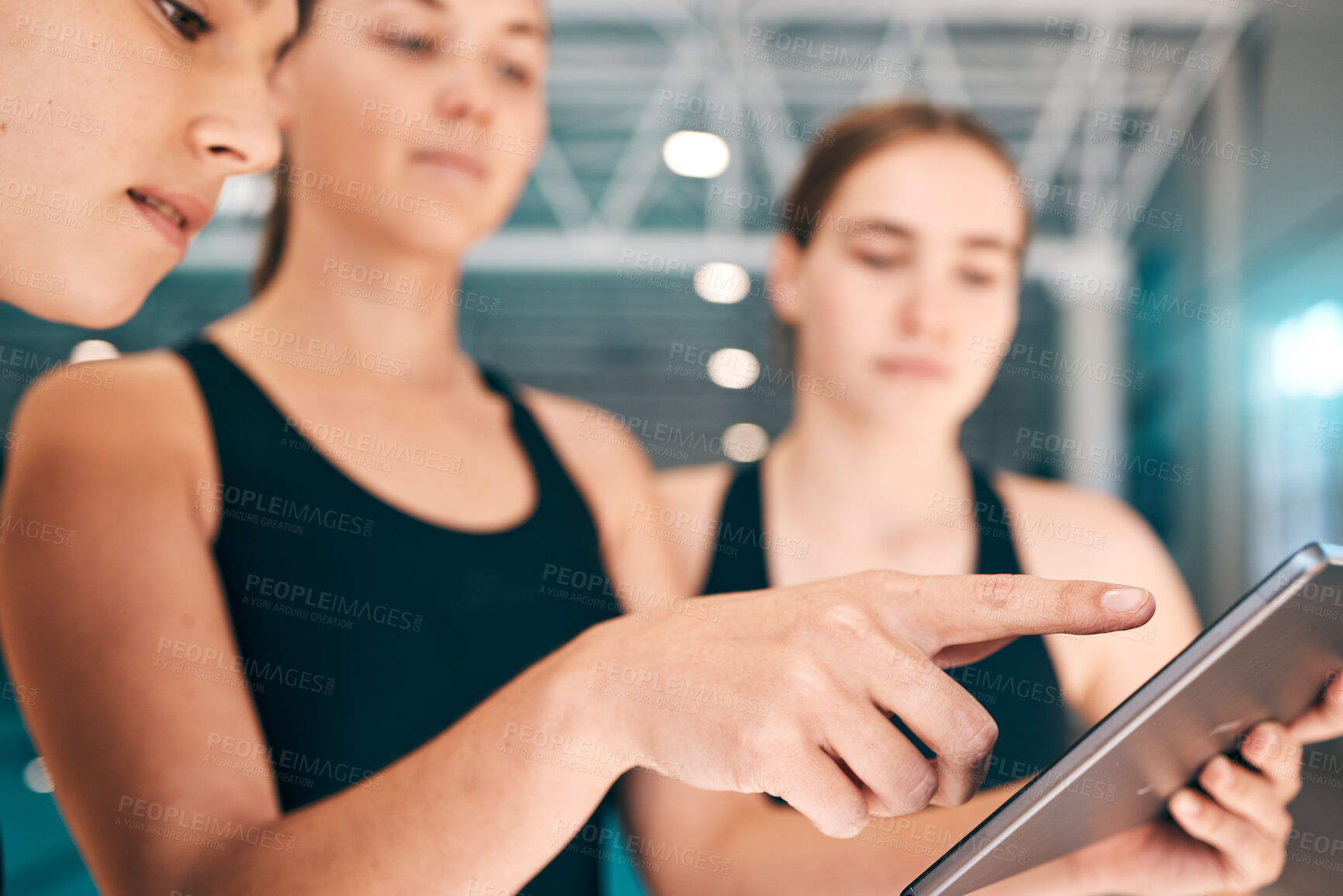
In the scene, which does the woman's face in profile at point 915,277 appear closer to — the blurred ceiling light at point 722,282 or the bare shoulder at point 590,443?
the bare shoulder at point 590,443

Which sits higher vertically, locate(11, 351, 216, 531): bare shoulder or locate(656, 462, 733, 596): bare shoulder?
locate(11, 351, 216, 531): bare shoulder

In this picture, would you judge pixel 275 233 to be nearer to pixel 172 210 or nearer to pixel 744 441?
pixel 172 210

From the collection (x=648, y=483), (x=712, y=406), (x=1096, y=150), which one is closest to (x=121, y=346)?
(x=712, y=406)

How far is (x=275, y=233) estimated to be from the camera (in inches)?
57.1

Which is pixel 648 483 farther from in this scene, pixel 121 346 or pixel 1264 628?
pixel 121 346

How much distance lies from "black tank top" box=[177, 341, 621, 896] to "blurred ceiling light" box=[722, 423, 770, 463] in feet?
40.0

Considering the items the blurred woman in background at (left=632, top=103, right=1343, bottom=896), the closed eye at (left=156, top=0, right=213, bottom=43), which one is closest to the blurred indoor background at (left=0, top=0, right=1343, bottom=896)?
the blurred woman in background at (left=632, top=103, right=1343, bottom=896)

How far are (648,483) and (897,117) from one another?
947 mm

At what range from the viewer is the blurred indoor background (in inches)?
143

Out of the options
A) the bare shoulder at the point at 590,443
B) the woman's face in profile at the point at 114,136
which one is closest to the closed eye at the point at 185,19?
the woman's face in profile at the point at 114,136

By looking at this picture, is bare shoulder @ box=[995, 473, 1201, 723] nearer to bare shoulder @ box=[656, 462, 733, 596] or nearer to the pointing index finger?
bare shoulder @ box=[656, 462, 733, 596]

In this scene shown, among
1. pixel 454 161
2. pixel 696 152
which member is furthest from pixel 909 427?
pixel 696 152

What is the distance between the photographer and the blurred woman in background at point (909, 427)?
1.71 metres

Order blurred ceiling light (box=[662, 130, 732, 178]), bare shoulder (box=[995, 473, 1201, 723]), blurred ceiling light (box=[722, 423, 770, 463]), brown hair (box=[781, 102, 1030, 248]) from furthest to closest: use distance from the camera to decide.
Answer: blurred ceiling light (box=[722, 423, 770, 463])
blurred ceiling light (box=[662, 130, 732, 178])
brown hair (box=[781, 102, 1030, 248])
bare shoulder (box=[995, 473, 1201, 723])
